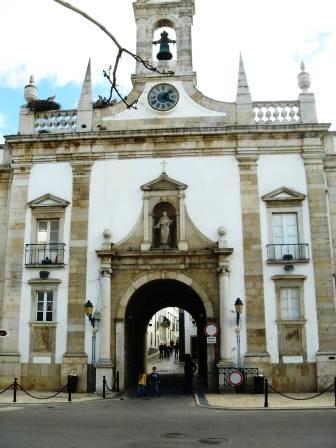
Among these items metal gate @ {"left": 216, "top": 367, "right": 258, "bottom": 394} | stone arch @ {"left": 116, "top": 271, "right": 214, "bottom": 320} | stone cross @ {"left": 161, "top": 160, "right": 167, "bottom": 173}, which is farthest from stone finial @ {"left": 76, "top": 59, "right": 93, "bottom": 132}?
metal gate @ {"left": 216, "top": 367, "right": 258, "bottom": 394}

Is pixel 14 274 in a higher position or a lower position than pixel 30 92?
lower

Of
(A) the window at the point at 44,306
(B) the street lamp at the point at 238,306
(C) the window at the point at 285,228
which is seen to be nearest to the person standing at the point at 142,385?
(B) the street lamp at the point at 238,306

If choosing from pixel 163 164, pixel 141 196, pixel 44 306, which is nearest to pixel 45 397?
pixel 44 306

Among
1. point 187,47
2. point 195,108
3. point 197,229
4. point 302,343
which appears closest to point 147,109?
point 195,108

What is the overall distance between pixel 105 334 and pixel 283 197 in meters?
7.74

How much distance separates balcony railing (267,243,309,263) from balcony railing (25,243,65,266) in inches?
287

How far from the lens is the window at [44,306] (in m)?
18.0

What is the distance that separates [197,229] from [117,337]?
4.62 m

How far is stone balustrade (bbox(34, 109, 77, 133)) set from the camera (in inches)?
781

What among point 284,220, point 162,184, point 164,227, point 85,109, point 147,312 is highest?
point 85,109

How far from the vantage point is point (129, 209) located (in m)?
18.6

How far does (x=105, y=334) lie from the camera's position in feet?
56.9

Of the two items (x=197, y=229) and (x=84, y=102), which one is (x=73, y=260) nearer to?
(x=197, y=229)

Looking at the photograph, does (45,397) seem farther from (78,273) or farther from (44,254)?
(44,254)
